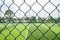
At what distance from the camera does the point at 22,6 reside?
1.44 metres

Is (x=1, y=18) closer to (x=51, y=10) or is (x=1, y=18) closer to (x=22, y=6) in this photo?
(x=22, y=6)

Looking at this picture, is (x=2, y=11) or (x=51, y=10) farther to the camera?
(x=2, y=11)

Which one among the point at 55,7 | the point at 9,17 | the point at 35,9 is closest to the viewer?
the point at 55,7

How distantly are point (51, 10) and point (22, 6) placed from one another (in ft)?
0.79

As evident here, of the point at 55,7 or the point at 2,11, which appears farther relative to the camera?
the point at 2,11

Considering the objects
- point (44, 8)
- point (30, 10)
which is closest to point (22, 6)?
point (30, 10)

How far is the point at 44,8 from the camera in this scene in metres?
1.38

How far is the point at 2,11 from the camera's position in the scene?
1.50 meters

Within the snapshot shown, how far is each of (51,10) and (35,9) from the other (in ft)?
0.49

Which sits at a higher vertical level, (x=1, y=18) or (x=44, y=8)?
(x=44, y=8)

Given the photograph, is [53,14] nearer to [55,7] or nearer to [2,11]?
[55,7]

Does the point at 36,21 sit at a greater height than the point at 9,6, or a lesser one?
lesser

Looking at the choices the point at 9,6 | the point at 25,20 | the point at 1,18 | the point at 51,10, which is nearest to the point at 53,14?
the point at 51,10

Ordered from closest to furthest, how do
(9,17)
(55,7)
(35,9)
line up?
(55,7) < (35,9) < (9,17)
